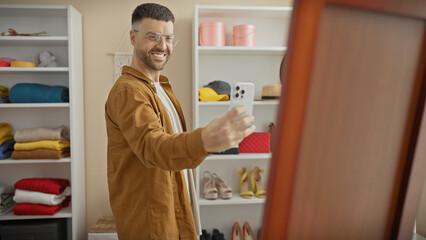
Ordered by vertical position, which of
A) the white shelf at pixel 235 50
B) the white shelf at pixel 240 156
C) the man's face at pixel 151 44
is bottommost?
the white shelf at pixel 240 156

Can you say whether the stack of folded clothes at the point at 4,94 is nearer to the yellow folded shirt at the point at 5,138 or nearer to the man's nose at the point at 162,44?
the yellow folded shirt at the point at 5,138

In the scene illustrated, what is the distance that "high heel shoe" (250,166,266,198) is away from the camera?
2.85 metres

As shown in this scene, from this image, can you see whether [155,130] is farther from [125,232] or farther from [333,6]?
[333,6]

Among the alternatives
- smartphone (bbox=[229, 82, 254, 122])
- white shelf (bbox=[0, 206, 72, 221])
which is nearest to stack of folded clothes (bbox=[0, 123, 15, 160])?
white shelf (bbox=[0, 206, 72, 221])

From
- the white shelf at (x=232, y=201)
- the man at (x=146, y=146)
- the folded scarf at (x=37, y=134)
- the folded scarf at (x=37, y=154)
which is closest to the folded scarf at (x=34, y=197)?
the folded scarf at (x=37, y=154)

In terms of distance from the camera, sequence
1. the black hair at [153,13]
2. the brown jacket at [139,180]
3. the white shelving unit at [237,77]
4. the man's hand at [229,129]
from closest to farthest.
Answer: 1. the man's hand at [229,129]
2. the brown jacket at [139,180]
3. the black hair at [153,13]
4. the white shelving unit at [237,77]

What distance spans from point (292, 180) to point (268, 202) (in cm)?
3

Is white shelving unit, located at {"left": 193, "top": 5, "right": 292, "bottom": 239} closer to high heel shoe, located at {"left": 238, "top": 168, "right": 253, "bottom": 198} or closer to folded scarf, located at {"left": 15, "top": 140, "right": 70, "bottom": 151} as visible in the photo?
high heel shoe, located at {"left": 238, "top": 168, "right": 253, "bottom": 198}

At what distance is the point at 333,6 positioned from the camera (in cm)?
30

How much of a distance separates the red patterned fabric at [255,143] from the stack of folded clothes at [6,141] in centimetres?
185

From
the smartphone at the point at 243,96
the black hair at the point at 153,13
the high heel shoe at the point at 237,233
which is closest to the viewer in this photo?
the smartphone at the point at 243,96

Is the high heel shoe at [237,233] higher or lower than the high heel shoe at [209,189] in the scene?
lower

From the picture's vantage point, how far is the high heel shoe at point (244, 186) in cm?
282

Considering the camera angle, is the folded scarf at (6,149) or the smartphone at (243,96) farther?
the folded scarf at (6,149)
